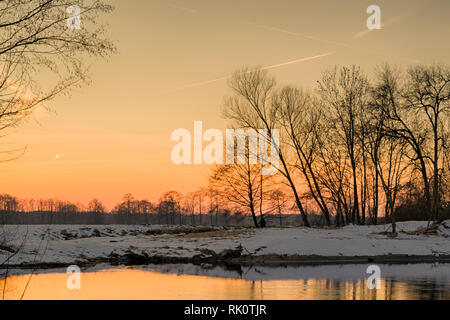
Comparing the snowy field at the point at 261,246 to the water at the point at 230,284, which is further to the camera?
the snowy field at the point at 261,246

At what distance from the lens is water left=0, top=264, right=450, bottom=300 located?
12750 millimetres

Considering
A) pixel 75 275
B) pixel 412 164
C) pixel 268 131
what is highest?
pixel 268 131

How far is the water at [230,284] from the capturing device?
12.8m

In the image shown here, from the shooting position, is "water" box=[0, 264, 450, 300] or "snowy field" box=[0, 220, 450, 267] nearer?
"water" box=[0, 264, 450, 300]

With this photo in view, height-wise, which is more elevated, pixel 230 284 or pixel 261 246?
pixel 261 246

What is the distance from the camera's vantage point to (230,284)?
15352 millimetres

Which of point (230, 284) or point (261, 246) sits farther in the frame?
point (261, 246)

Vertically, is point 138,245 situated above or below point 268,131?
below
